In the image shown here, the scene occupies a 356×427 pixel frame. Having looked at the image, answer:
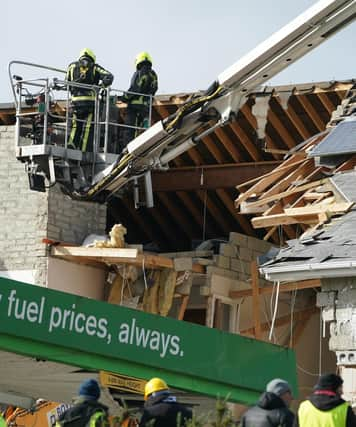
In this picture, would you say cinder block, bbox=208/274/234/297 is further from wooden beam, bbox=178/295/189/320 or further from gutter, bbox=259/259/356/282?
gutter, bbox=259/259/356/282

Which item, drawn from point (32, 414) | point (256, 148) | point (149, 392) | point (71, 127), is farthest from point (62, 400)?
point (256, 148)

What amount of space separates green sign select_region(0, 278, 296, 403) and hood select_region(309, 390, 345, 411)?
5033 mm

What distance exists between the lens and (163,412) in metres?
13.3

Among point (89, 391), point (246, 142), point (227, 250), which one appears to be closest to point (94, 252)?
point (227, 250)

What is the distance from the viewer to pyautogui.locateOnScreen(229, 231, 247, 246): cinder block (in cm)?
2836

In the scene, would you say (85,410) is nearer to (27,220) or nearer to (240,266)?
(27,220)

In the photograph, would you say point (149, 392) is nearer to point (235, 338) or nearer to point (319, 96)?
point (235, 338)

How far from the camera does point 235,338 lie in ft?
64.7

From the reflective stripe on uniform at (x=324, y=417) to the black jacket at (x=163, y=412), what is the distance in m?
1.07

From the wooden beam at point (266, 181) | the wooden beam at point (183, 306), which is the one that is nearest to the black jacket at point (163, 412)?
the wooden beam at point (266, 181)

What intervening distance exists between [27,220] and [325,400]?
1476cm

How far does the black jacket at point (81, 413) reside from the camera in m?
13.2

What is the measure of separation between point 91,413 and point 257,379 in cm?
677

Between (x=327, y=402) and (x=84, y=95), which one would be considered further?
(x=84, y=95)
